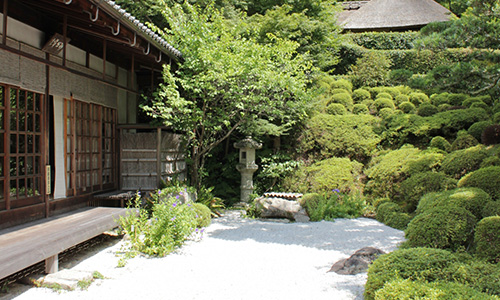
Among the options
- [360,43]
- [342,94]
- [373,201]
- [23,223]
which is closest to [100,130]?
[23,223]

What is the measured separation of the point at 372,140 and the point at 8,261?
9944 mm

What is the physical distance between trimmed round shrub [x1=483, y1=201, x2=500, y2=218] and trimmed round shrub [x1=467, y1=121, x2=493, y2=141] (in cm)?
544

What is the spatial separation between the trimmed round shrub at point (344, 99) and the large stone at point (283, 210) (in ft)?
18.3

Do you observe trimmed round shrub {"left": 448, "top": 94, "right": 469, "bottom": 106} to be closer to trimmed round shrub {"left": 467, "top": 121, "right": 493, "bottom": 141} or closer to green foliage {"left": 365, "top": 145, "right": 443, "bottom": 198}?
trimmed round shrub {"left": 467, "top": 121, "right": 493, "bottom": 141}

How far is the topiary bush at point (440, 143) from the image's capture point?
→ 32.6 ft

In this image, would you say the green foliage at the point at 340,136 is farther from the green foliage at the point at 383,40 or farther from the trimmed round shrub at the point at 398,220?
the green foliage at the point at 383,40

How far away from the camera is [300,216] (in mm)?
8750

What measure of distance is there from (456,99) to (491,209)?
9060 mm

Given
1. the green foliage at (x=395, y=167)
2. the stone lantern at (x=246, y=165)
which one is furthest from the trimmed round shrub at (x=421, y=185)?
the stone lantern at (x=246, y=165)

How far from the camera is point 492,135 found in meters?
8.52

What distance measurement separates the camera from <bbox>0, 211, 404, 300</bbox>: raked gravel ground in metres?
4.18

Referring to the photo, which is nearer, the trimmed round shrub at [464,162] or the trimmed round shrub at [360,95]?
the trimmed round shrub at [464,162]

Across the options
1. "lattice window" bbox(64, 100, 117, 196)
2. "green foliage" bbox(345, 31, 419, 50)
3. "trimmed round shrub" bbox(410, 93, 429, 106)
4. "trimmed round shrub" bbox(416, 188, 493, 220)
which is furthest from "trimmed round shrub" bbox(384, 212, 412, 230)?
"green foliage" bbox(345, 31, 419, 50)

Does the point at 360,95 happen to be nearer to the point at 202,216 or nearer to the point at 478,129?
the point at 478,129
